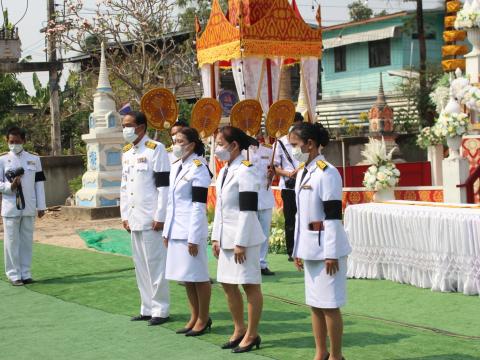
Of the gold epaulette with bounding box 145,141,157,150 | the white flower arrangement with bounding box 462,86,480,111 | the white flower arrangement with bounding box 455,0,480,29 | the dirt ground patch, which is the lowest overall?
the dirt ground patch

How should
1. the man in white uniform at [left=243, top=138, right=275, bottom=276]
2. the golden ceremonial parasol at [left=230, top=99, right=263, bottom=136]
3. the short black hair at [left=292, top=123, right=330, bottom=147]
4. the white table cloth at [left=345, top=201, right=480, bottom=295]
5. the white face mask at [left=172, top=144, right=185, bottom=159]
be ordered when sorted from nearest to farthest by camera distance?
the short black hair at [left=292, top=123, right=330, bottom=147], the white face mask at [left=172, top=144, right=185, bottom=159], the white table cloth at [left=345, top=201, right=480, bottom=295], the man in white uniform at [left=243, top=138, right=275, bottom=276], the golden ceremonial parasol at [left=230, top=99, right=263, bottom=136]

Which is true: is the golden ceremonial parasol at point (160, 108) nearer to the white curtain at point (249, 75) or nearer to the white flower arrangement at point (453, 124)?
the white flower arrangement at point (453, 124)

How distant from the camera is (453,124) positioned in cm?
1020

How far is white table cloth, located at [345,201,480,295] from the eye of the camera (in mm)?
7738

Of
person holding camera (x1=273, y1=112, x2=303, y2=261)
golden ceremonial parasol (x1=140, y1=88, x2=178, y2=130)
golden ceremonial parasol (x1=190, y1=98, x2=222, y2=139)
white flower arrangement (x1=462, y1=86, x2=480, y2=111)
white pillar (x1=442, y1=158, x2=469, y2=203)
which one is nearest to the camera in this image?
golden ceremonial parasol (x1=140, y1=88, x2=178, y2=130)

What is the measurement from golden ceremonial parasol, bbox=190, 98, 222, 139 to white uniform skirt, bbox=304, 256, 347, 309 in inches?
202

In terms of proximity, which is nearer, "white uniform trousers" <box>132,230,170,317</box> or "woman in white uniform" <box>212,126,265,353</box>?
"woman in white uniform" <box>212,126,265,353</box>

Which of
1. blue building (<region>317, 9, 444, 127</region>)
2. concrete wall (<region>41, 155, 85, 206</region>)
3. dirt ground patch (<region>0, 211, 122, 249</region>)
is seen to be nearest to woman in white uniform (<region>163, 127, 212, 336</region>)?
dirt ground patch (<region>0, 211, 122, 249</region>)

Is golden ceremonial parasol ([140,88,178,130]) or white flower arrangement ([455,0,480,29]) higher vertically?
white flower arrangement ([455,0,480,29])

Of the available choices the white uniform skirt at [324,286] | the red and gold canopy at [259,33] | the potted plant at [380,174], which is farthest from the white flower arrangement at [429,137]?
the white uniform skirt at [324,286]

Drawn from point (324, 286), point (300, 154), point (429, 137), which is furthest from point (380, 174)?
point (324, 286)

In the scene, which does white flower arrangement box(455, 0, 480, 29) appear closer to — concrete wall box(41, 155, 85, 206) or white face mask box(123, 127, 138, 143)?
white face mask box(123, 127, 138, 143)

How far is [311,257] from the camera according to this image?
17.4 ft

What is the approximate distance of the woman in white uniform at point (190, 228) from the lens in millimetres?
6359
